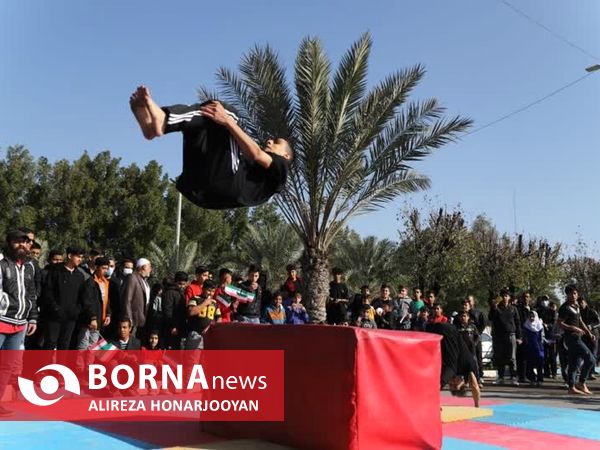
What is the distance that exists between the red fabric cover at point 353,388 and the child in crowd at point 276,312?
14.1ft

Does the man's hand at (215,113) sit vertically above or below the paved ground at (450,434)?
above

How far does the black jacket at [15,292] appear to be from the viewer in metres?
6.76

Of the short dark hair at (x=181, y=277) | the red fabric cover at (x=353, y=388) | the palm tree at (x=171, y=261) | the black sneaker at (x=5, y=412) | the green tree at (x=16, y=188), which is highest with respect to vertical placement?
the green tree at (x=16, y=188)

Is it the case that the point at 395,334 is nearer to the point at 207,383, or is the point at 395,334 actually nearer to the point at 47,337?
the point at 207,383

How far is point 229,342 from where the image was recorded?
6.20 meters

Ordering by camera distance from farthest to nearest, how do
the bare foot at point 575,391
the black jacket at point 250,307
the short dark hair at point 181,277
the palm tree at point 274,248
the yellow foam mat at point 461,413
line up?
the palm tree at point 274,248 < the bare foot at point 575,391 < the short dark hair at point 181,277 < the black jacket at point 250,307 < the yellow foam mat at point 461,413

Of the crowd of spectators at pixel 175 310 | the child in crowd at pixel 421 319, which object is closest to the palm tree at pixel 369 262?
the crowd of spectators at pixel 175 310

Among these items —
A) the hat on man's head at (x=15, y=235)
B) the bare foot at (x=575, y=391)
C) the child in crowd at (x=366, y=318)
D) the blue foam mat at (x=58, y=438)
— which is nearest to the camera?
the blue foam mat at (x=58, y=438)

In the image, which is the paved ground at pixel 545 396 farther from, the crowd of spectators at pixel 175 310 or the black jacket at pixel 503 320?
the black jacket at pixel 503 320

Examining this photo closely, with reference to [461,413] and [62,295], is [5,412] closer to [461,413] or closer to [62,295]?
[62,295]

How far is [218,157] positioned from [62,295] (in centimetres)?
507

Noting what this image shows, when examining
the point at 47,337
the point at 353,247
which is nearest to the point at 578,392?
the point at 47,337

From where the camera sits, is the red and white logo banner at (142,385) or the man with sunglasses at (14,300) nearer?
the red and white logo banner at (142,385)

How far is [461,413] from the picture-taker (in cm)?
770
